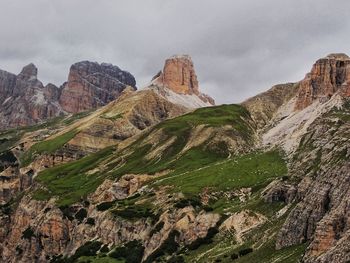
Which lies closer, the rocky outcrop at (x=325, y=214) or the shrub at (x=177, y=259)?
the rocky outcrop at (x=325, y=214)

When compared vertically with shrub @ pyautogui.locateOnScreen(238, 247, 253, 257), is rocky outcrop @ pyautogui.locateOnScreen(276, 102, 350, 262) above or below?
above

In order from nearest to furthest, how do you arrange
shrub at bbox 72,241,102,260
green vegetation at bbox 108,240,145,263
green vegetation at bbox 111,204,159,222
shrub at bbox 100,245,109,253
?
green vegetation at bbox 108,240,145,263
shrub at bbox 100,245,109,253
shrub at bbox 72,241,102,260
green vegetation at bbox 111,204,159,222

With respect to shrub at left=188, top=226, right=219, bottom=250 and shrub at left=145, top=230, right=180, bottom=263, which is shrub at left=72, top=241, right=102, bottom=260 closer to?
shrub at left=145, top=230, right=180, bottom=263

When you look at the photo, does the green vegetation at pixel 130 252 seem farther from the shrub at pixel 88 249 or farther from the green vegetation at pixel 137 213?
the shrub at pixel 88 249

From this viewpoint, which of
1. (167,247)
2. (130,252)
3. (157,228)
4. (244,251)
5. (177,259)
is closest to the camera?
(244,251)

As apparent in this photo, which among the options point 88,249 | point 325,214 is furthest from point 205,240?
point 325,214

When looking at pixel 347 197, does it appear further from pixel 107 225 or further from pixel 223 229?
pixel 107 225

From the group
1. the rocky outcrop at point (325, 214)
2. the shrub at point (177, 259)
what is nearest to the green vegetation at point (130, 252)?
the shrub at point (177, 259)

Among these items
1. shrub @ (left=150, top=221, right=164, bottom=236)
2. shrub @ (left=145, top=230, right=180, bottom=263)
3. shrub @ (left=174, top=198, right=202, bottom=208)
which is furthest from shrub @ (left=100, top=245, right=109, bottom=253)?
shrub @ (left=145, top=230, right=180, bottom=263)

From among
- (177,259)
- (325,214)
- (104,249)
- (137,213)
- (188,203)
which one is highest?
(137,213)

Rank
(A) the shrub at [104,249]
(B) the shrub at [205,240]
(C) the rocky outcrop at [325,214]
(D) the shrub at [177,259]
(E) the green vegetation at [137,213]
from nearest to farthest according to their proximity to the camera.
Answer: (C) the rocky outcrop at [325,214] → (D) the shrub at [177,259] → (B) the shrub at [205,240] → (A) the shrub at [104,249] → (E) the green vegetation at [137,213]

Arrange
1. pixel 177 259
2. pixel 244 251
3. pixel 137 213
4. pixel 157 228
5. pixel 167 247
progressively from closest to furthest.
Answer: pixel 244 251 < pixel 177 259 < pixel 167 247 < pixel 157 228 < pixel 137 213

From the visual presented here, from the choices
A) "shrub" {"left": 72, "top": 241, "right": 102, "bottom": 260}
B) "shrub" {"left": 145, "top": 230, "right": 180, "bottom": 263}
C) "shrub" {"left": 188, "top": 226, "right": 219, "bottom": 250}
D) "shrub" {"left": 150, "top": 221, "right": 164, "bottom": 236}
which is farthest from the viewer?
"shrub" {"left": 72, "top": 241, "right": 102, "bottom": 260}

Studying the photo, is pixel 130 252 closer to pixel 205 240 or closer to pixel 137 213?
pixel 137 213
